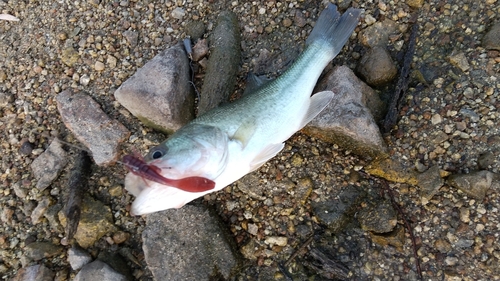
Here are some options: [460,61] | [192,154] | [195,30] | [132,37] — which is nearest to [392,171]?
[460,61]

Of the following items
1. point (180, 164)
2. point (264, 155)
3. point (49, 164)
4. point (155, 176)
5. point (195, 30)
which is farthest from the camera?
point (195, 30)

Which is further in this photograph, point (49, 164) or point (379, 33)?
point (49, 164)

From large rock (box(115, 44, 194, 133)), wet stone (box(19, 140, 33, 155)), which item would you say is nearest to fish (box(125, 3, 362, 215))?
large rock (box(115, 44, 194, 133))

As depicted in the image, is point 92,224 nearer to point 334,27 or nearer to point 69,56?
point 69,56

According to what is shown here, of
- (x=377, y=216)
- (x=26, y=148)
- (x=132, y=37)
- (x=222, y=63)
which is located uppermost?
(x=132, y=37)

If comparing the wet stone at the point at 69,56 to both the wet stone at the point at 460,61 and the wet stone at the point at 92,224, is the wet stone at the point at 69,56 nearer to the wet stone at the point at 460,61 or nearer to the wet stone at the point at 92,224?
the wet stone at the point at 92,224

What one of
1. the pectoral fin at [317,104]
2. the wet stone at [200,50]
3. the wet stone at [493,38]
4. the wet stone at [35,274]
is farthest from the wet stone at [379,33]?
the wet stone at [35,274]

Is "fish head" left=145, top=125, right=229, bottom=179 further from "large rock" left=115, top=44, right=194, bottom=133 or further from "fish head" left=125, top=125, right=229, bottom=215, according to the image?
"large rock" left=115, top=44, right=194, bottom=133
